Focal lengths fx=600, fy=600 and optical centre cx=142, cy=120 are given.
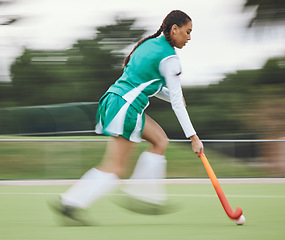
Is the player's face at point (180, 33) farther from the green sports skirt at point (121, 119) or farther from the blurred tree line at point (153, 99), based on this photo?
the blurred tree line at point (153, 99)

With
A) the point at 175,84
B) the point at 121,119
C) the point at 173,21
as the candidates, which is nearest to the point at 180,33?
the point at 173,21

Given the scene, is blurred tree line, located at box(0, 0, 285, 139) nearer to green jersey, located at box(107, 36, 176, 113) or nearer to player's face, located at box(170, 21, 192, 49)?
player's face, located at box(170, 21, 192, 49)

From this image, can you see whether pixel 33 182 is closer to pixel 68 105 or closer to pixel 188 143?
pixel 188 143

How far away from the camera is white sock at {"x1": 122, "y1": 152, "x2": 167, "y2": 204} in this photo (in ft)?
15.1

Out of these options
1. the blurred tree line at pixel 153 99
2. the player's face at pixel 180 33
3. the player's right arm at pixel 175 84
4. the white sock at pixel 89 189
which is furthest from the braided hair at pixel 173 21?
the blurred tree line at pixel 153 99

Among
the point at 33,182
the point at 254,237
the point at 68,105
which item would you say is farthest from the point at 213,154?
the point at 68,105

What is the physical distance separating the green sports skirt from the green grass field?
2.28 ft

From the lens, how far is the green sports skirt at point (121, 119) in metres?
4.21

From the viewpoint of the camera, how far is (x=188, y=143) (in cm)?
1105

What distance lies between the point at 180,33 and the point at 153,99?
14504 mm

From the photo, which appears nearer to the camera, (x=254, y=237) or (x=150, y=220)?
(x=254, y=237)

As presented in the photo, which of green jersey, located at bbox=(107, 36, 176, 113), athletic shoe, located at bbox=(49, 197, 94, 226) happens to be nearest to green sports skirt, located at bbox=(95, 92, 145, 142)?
green jersey, located at bbox=(107, 36, 176, 113)

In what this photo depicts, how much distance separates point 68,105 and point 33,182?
9.15 m

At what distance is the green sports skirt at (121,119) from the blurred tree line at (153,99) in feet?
45.7
